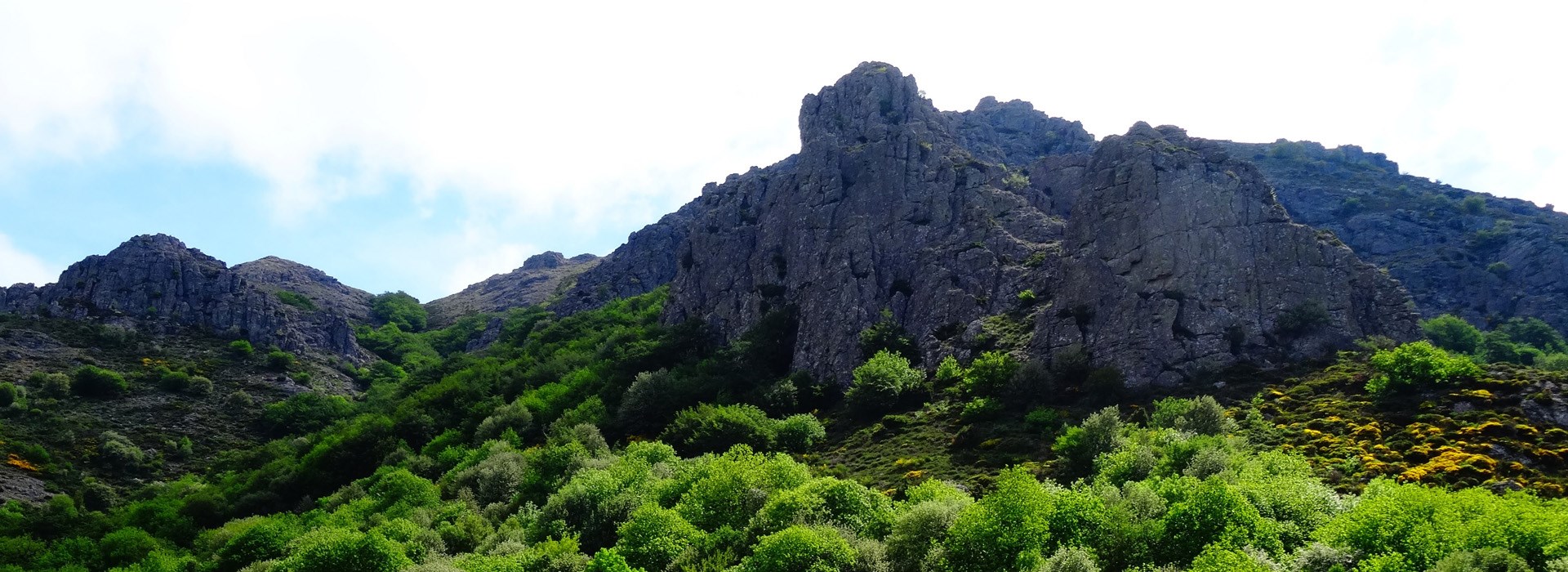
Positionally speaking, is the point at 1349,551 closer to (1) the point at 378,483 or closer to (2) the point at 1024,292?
(2) the point at 1024,292

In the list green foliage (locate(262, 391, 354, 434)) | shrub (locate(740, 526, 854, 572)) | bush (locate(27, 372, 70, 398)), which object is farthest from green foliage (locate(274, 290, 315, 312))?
shrub (locate(740, 526, 854, 572))

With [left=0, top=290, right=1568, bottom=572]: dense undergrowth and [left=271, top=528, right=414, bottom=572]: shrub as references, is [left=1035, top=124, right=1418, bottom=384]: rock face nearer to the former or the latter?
[left=0, top=290, right=1568, bottom=572]: dense undergrowth

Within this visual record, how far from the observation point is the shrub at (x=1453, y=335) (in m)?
80.6

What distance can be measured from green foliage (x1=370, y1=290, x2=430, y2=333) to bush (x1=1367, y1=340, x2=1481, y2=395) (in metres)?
165

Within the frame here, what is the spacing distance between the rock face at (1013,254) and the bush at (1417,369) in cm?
904

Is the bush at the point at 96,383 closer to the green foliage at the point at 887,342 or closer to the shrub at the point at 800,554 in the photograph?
the green foliage at the point at 887,342

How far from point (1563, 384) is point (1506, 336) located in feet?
159

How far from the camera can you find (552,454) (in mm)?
60719

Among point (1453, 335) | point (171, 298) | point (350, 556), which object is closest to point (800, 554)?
point (350, 556)

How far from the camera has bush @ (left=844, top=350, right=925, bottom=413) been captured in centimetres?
6738

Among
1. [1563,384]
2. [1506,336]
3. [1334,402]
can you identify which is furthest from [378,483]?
[1506,336]

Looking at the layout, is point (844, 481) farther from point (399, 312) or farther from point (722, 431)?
point (399, 312)

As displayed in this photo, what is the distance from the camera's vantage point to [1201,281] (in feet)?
215

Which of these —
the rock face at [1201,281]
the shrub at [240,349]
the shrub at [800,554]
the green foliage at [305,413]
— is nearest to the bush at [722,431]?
the rock face at [1201,281]
